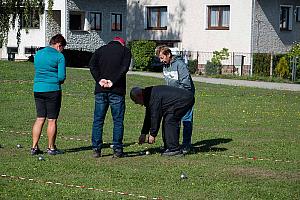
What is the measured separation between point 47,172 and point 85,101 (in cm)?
1188

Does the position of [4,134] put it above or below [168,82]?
below

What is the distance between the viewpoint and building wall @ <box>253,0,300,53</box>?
40.1 m

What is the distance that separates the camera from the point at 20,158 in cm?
1155

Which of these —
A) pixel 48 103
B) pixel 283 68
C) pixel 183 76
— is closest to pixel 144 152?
pixel 183 76

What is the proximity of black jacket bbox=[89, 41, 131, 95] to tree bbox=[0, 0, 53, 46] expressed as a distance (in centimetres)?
2586

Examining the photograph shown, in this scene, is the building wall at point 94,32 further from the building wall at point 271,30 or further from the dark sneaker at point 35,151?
the dark sneaker at point 35,151

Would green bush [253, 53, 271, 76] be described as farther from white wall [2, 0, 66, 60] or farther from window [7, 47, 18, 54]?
window [7, 47, 18, 54]

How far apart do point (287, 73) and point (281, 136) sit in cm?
2167

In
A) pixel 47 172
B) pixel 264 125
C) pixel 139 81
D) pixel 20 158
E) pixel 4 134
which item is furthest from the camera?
pixel 139 81

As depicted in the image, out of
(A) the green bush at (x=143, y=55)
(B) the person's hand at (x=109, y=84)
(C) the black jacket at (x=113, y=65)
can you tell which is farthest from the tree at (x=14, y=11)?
(B) the person's hand at (x=109, y=84)

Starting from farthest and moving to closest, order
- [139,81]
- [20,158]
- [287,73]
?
[287,73], [139,81], [20,158]

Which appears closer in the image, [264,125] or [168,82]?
[168,82]

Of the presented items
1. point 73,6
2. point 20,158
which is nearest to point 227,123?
point 20,158

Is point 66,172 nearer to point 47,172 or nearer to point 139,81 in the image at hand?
point 47,172
